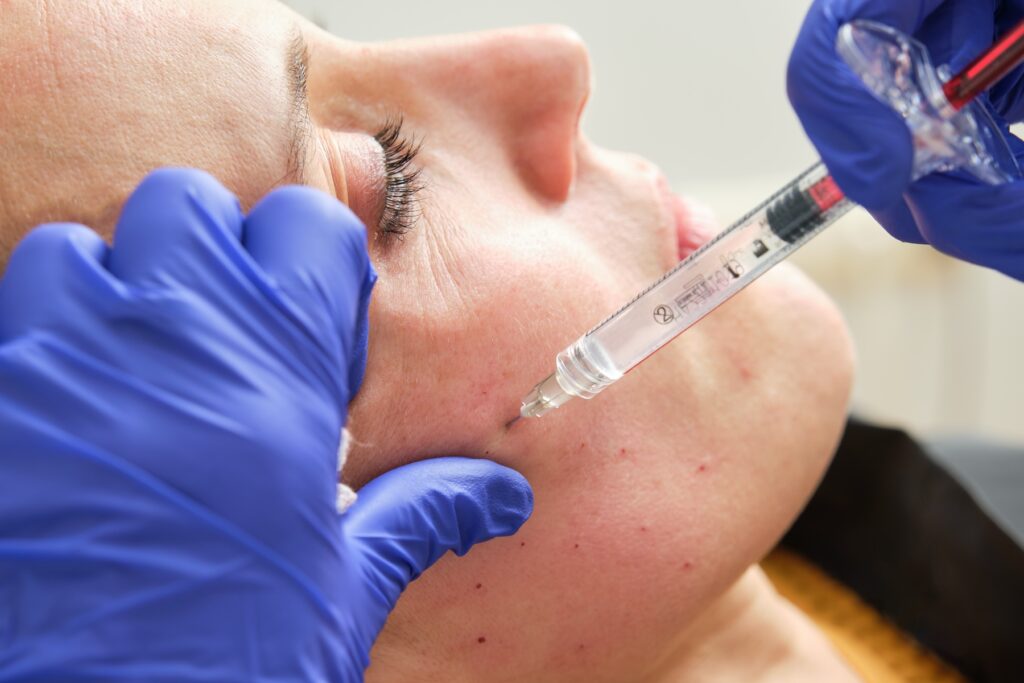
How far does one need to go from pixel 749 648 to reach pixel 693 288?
1.74ft

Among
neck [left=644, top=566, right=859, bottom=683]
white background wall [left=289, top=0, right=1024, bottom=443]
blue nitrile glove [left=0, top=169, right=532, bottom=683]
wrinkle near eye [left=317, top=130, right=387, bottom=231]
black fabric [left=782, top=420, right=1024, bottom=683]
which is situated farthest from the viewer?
white background wall [left=289, top=0, right=1024, bottom=443]

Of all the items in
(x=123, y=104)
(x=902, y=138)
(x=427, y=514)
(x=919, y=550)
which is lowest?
(x=919, y=550)

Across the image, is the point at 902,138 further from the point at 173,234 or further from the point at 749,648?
the point at 749,648

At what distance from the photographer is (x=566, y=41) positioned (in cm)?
100

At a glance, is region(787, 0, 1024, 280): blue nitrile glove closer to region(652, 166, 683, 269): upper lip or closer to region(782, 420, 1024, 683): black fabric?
region(652, 166, 683, 269): upper lip

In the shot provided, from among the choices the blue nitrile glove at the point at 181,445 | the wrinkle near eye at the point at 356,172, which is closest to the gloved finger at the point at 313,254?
the blue nitrile glove at the point at 181,445

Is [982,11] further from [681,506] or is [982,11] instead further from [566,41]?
[681,506]

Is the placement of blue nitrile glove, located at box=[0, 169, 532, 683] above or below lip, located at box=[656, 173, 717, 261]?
above

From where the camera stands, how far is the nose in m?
0.95

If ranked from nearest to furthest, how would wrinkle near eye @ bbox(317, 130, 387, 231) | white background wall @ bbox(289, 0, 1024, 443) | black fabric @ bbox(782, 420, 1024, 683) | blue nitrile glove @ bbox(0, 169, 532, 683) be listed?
blue nitrile glove @ bbox(0, 169, 532, 683), wrinkle near eye @ bbox(317, 130, 387, 231), black fabric @ bbox(782, 420, 1024, 683), white background wall @ bbox(289, 0, 1024, 443)

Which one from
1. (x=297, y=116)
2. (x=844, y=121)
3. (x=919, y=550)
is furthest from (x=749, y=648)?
(x=297, y=116)

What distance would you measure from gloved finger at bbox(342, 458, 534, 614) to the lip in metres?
0.36

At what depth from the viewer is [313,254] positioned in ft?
2.26

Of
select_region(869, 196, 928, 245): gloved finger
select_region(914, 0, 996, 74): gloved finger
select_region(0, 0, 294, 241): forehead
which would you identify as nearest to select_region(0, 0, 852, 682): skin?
select_region(0, 0, 294, 241): forehead
